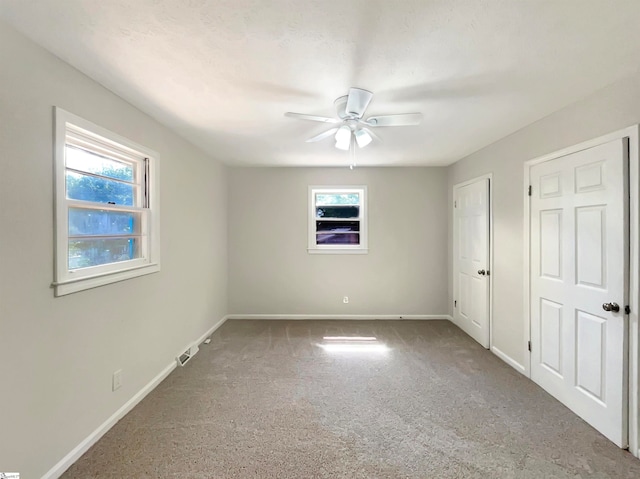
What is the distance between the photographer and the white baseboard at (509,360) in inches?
112

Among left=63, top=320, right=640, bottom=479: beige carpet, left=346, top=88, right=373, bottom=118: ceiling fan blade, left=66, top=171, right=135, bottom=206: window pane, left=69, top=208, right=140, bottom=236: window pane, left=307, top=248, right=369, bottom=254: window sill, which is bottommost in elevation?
left=63, top=320, right=640, bottom=479: beige carpet

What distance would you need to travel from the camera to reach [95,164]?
6.76 ft

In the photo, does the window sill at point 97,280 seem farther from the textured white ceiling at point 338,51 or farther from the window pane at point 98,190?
the textured white ceiling at point 338,51

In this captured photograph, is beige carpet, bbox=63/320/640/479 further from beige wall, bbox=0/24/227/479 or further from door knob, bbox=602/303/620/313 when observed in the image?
door knob, bbox=602/303/620/313

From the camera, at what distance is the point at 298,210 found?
459 cm

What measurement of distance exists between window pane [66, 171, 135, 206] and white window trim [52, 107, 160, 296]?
0.55ft

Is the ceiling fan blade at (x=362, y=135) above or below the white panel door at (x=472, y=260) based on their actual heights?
above

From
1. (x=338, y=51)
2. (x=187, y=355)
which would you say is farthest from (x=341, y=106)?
(x=187, y=355)

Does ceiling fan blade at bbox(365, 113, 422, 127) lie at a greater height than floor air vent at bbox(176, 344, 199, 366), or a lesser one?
greater

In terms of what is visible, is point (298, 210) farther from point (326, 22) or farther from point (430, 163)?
point (326, 22)

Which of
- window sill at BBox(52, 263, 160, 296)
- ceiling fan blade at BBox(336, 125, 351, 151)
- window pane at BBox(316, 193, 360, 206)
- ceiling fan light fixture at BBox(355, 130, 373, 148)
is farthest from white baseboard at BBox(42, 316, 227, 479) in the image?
window pane at BBox(316, 193, 360, 206)

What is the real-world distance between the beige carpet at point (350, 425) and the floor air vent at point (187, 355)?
83mm

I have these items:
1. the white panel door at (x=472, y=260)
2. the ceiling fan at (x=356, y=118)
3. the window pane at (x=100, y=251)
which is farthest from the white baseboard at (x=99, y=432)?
the white panel door at (x=472, y=260)

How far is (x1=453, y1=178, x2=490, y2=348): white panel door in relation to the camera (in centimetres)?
349
